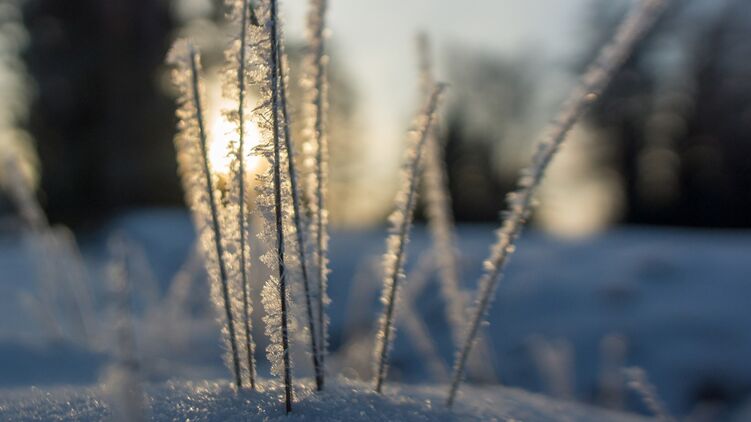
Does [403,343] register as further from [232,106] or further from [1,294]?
[232,106]

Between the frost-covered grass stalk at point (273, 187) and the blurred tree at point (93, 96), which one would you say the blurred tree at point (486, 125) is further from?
the frost-covered grass stalk at point (273, 187)

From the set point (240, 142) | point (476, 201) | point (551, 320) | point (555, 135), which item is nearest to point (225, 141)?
point (240, 142)

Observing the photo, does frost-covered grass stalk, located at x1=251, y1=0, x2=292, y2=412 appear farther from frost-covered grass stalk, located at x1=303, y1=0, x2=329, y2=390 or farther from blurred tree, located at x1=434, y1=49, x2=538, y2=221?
blurred tree, located at x1=434, y1=49, x2=538, y2=221

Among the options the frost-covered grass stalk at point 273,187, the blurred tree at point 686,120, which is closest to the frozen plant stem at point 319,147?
the frost-covered grass stalk at point 273,187

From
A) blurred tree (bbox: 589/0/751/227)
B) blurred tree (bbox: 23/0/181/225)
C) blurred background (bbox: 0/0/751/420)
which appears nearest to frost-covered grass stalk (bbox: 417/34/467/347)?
blurred background (bbox: 0/0/751/420)

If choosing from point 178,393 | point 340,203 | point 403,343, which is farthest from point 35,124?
point 178,393

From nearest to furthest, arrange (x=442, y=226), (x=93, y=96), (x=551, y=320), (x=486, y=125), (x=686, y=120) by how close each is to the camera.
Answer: (x=442, y=226) → (x=551, y=320) → (x=93, y=96) → (x=686, y=120) → (x=486, y=125)

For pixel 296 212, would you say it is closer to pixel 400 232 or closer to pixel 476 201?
pixel 400 232
